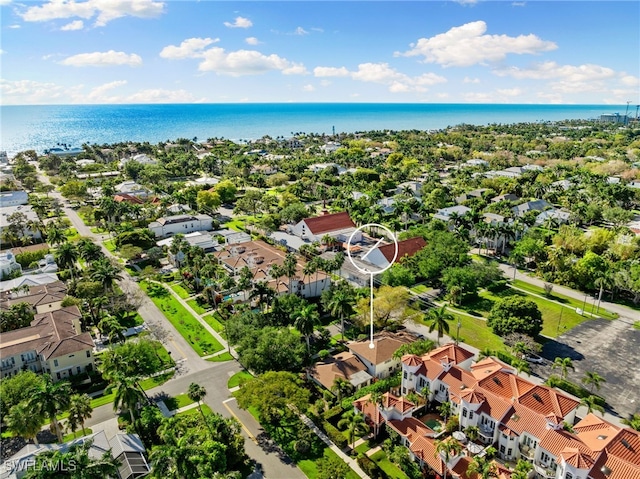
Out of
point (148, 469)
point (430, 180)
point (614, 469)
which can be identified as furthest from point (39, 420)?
point (430, 180)

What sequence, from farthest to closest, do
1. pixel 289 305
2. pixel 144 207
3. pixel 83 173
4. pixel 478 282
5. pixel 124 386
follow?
pixel 83 173 → pixel 144 207 → pixel 478 282 → pixel 289 305 → pixel 124 386

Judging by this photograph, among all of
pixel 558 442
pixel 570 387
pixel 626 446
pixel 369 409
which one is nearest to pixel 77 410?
pixel 369 409

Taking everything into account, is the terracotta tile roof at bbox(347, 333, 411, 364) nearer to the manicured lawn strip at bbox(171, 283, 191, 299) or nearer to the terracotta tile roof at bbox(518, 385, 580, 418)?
the terracotta tile roof at bbox(518, 385, 580, 418)

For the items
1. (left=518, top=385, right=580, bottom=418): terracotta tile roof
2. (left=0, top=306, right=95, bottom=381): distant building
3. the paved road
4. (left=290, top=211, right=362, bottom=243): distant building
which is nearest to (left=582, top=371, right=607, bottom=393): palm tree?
(left=518, top=385, right=580, bottom=418): terracotta tile roof

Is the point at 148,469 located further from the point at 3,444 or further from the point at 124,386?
the point at 3,444

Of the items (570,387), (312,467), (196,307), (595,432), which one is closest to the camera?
(595,432)

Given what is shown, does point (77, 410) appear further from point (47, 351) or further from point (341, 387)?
point (341, 387)

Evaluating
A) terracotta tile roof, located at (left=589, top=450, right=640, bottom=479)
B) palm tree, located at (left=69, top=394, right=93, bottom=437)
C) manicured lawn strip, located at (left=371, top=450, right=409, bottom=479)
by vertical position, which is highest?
palm tree, located at (left=69, top=394, right=93, bottom=437)
